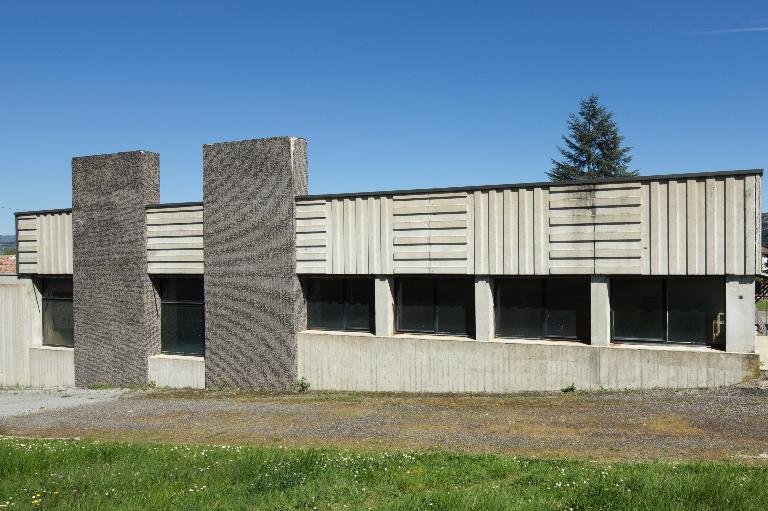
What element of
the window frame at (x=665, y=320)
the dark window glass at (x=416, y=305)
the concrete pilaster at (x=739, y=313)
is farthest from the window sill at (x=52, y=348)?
the concrete pilaster at (x=739, y=313)

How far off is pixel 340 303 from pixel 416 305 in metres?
2.34

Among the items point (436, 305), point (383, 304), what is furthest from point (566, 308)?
point (383, 304)

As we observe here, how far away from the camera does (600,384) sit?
16.9 m

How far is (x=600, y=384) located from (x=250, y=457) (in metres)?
9.45

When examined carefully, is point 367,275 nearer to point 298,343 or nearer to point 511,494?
point 298,343

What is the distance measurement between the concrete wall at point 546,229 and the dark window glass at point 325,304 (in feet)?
2.47

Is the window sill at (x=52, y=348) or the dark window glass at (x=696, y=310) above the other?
the dark window glass at (x=696, y=310)

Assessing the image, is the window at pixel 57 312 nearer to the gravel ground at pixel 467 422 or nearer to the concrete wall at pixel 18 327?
the concrete wall at pixel 18 327

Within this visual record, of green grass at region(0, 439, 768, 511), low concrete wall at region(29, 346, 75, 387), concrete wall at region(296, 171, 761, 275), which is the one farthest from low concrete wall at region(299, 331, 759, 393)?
low concrete wall at region(29, 346, 75, 387)

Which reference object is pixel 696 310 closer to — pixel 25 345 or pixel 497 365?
pixel 497 365

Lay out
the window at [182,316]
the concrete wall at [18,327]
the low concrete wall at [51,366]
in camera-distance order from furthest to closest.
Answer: the concrete wall at [18,327] → the low concrete wall at [51,366] → the window at [182,316]

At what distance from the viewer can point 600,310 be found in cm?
1702

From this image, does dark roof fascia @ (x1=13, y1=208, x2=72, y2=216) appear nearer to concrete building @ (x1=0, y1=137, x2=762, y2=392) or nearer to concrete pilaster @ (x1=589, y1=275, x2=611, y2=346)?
concrete building @ (x1=0, y1=137, x2=762, y2=392)

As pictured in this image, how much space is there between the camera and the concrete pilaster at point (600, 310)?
17.0 metres
